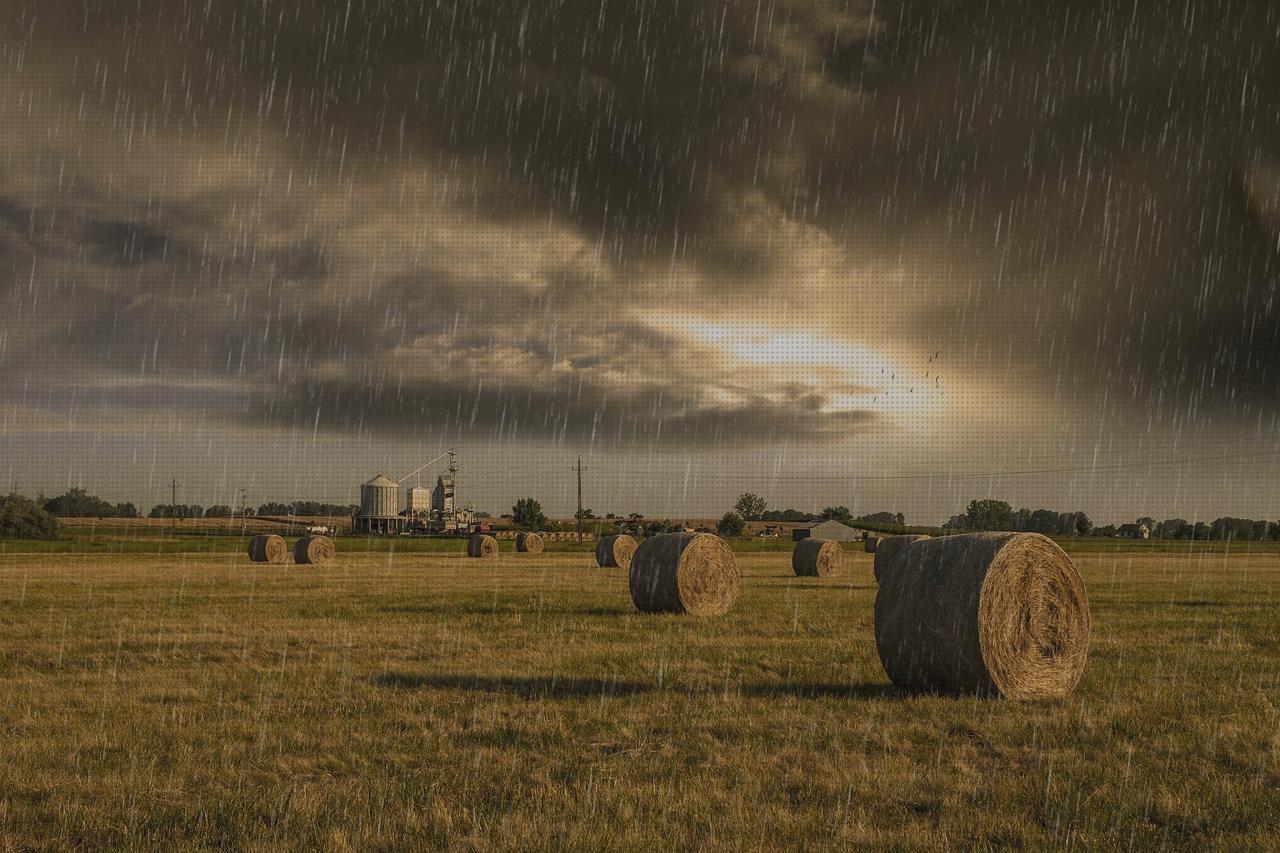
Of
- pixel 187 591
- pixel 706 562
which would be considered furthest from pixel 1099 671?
pixel 187 591

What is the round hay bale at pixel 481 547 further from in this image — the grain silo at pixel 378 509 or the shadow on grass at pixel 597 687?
the grain silo at pixel 378 509

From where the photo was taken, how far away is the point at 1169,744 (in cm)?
863

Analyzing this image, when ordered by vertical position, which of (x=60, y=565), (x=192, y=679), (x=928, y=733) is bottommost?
(x=60, y=565)

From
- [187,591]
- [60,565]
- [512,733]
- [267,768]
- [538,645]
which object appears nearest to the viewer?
[267,768]

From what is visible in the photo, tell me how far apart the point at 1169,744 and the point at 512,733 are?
599 cm

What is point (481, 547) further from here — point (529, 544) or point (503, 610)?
point (503, 610)

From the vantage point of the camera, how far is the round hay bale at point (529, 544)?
217 ft

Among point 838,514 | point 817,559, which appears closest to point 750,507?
point 838,514

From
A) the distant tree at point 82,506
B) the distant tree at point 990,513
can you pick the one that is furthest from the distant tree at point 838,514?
the distant tree at point 82,506

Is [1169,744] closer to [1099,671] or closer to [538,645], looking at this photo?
[1099,671]

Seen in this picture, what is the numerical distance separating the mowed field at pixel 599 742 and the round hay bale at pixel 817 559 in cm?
2174

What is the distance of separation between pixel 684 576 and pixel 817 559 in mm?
19403

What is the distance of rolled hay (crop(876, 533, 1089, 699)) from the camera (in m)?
11.4

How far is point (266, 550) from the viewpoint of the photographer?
4847cm
